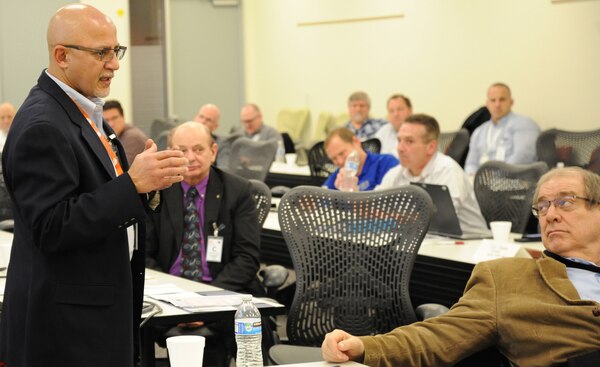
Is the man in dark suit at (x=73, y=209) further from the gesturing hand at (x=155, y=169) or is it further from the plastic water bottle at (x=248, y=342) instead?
the plastic water bottle at (x=248, y=342)

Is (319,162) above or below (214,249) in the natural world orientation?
below

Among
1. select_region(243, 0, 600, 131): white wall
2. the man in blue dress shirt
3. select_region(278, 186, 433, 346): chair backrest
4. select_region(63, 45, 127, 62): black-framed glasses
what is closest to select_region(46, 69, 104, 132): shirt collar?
select_region(63, 45, 127, 62): black-framed glasses

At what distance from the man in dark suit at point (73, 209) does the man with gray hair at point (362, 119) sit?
8.80 m

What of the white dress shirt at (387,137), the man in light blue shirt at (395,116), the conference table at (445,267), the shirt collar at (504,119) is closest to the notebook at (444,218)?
the conference table at (445,267)

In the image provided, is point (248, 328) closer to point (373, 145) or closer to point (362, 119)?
point (373, 145)

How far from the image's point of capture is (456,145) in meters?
9.99

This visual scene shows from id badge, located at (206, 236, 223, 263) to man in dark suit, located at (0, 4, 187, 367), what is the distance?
1736 millimetres

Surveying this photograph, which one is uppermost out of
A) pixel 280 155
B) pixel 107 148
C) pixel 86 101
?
pixel 86 101

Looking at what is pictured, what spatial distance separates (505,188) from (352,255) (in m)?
2.07

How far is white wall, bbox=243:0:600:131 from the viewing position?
10008 mm

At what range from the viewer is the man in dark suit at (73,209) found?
2.46 metres

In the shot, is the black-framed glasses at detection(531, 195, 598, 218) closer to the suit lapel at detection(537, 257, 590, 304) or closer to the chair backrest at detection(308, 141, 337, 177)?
the suit lapel at detection(537, 257, 590, 304)

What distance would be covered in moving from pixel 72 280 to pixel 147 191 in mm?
310

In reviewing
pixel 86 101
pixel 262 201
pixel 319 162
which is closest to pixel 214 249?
pixel 262 201
